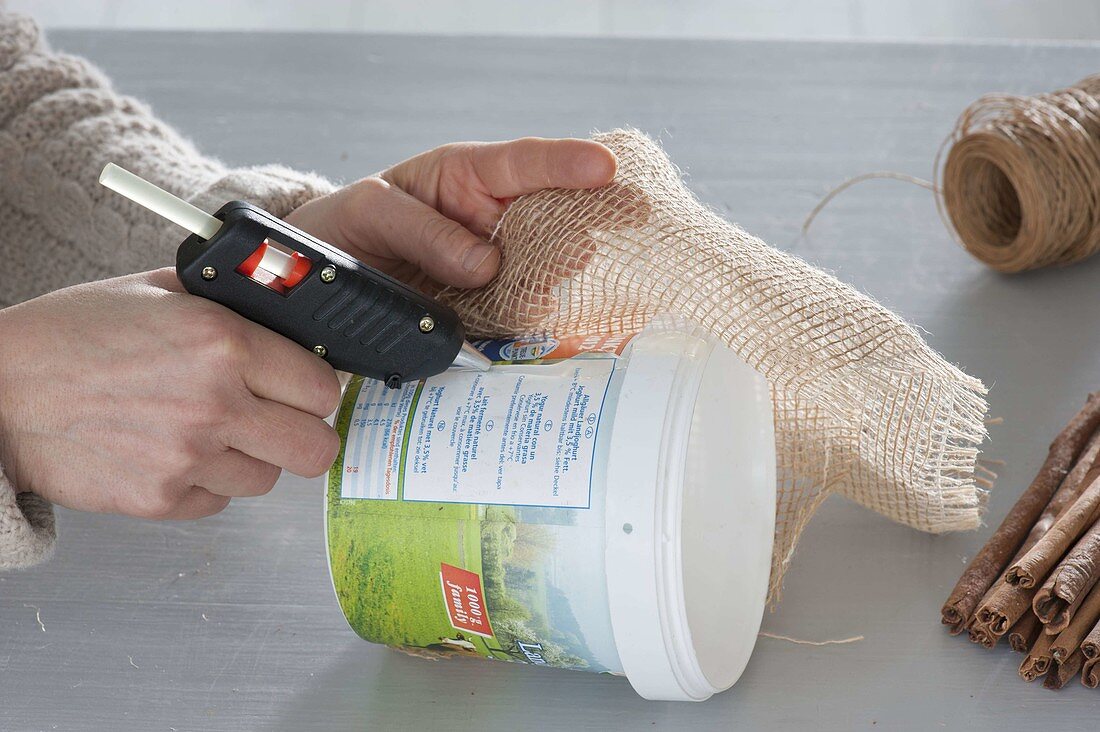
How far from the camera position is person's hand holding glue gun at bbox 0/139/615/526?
1.57 ft

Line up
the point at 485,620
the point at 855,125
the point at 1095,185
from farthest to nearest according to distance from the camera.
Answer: the point at 855,125
the point at 1095,185
the point at 485,620

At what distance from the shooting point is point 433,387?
1.67ft

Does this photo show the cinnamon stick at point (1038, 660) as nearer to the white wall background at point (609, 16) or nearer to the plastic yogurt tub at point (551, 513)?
the plastic yogurt tub at point (551, 513)

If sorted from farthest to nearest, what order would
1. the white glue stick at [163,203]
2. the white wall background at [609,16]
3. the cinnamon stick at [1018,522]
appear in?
the white wall background at [609,16], the cinnamon stick at [1018,522], the white glue stick at [163,203]

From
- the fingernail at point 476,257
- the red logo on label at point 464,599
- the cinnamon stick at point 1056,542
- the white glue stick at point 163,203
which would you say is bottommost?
the red logo on label at point 464,599

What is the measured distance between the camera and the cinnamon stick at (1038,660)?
1.68ft

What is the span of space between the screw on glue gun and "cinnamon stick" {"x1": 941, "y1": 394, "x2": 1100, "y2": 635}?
258mm

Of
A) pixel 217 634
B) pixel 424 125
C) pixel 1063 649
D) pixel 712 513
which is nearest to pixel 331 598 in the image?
pixel 217 634

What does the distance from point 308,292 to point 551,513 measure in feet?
0.44

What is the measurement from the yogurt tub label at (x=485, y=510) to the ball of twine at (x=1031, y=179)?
0.40 m

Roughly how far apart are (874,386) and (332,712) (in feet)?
0.95

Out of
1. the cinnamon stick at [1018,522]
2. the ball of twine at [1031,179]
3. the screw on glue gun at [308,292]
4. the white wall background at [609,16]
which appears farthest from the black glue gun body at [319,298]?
the white wall background at [609,16]

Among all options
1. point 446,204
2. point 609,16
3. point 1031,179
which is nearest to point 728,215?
point 1031,179

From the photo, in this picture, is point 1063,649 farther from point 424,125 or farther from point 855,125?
point 424,125
